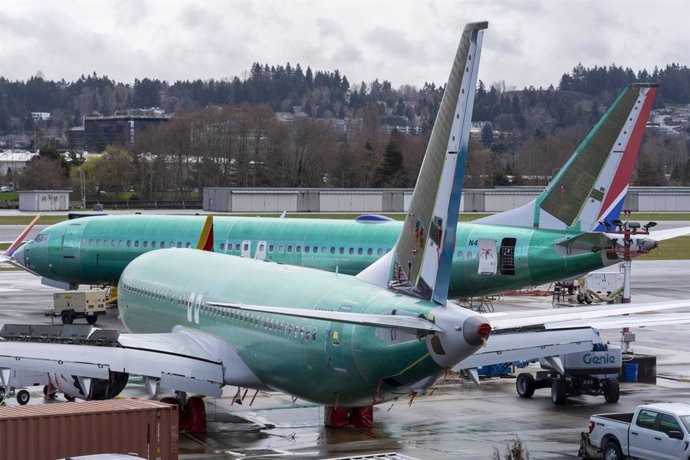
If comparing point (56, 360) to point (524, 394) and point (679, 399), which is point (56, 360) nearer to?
point (524, 394)

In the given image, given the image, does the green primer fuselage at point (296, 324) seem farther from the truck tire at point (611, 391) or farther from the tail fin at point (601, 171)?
the tail fin at point (601, 171)

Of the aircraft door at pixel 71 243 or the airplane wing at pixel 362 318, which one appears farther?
the aircraft door at pixel 71 243

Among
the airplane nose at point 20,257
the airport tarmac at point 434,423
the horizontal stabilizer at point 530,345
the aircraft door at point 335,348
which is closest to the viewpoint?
the aircraft door at point 335,348

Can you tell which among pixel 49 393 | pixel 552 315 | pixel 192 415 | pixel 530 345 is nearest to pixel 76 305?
pixel 49 393

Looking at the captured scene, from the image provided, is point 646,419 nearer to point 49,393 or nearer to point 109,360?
point 109,360

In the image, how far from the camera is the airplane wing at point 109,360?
2728cm

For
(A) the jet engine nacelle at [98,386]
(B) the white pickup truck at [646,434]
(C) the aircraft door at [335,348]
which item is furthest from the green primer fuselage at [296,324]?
(B) the white pickup truck at [646,434]

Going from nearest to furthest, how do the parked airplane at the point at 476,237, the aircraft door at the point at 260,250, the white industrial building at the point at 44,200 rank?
the parked airplane at the point at 476,237
the aircraft door at the point at 260,250
the white industrial building at the point at 44,200

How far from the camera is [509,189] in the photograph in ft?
490

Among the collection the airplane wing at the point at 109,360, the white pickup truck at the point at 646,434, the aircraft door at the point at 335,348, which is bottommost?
the white pickup truck at the point at 646,434

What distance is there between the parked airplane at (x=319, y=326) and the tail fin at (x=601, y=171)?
13484mm

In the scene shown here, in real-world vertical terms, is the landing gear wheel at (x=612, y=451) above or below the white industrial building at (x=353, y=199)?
below

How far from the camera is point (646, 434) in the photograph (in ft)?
84.3

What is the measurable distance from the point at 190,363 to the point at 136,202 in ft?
435
